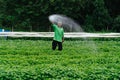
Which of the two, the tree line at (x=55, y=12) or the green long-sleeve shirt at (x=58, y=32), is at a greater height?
the tree line at (x=55, y=12)

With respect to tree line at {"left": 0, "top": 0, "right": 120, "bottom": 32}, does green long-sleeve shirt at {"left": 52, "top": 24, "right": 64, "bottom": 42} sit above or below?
below

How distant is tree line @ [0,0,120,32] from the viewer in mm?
36188

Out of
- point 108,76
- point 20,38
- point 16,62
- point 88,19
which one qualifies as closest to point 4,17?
point 88,19

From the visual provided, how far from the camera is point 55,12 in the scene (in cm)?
3659

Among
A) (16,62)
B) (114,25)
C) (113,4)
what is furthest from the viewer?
(113,4)

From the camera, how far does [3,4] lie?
130 feet

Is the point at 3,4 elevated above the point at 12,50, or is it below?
above

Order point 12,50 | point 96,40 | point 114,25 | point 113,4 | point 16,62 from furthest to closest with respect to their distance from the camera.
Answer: point 113,4 → point 114,25 → point 96,40 → point 12,50 → point 16,62

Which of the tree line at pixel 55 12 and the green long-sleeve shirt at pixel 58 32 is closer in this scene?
the green long-sleeve shirt at pixel 58 32

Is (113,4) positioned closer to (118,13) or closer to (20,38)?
(118,13)

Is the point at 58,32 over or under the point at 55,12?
under

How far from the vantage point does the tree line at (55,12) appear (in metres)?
36.2

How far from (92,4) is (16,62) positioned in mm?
24504

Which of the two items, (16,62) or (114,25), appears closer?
(16,62)
